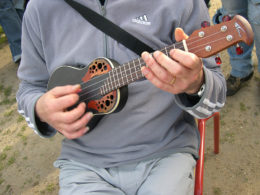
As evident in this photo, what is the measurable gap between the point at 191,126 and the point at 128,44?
0.45 meters

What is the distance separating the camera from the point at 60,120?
95 centimetres

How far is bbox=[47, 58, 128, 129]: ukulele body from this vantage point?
3.01ft

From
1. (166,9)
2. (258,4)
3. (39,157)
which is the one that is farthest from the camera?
(39,157)

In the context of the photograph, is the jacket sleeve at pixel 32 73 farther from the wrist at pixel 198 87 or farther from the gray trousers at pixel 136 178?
the wrist at pixel 198 87

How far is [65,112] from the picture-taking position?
948 mm

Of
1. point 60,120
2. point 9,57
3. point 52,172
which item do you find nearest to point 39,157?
point 52,172

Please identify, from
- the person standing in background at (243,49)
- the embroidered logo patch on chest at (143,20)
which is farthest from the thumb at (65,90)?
the person standing in background at (243,49)

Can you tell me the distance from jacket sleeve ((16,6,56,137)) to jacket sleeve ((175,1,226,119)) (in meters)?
0.61

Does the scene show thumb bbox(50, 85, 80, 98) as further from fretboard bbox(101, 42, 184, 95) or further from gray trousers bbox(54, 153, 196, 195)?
gray trousers bbox(54, 153, 196, 195)

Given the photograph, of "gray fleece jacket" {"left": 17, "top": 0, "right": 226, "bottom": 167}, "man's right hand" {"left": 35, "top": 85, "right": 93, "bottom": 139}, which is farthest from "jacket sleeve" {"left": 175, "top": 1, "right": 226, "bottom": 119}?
"man's right hand" {"left": 35, "top": 85, "right": 93, "bottom": 139}

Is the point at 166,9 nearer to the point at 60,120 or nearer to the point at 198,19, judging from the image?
the point at 198,19

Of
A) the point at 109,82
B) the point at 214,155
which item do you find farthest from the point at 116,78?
the point at 214,155

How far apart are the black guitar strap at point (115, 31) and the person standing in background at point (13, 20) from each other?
7.30 ft

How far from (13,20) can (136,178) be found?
275 centimetres
